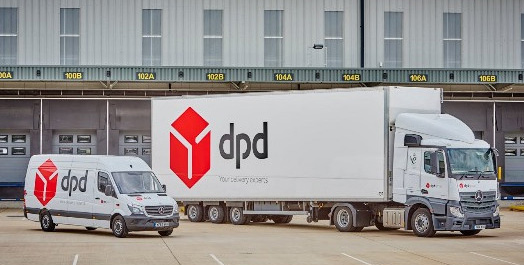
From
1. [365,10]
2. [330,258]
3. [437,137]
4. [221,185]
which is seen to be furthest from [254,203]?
[365,10]

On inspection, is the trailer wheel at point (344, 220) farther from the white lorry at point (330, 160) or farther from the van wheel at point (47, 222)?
the van wheel at point (47, 222)

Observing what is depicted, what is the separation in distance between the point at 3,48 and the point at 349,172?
77.5 ft

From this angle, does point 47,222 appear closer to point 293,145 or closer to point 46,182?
point 46,182

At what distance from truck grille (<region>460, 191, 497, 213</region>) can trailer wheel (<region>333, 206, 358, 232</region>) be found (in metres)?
3.82

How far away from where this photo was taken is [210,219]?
4194 cm

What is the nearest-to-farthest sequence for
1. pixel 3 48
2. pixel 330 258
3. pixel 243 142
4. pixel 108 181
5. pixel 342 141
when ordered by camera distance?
pixel 330 258, pixel 108 181, pixel 342 141, pixel 243 142, pixel 3 48

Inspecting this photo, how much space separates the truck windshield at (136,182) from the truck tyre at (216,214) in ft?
19.7

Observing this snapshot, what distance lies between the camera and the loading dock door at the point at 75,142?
55344 mm

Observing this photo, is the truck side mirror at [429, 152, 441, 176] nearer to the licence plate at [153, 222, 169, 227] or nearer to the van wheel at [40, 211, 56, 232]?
the licence plate at [153, 222, 169, 227]

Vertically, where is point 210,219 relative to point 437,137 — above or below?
below

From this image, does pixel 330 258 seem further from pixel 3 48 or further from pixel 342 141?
pixel 3 48

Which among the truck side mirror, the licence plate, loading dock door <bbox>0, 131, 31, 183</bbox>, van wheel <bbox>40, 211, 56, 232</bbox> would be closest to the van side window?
the licence plate

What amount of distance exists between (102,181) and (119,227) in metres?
1.73

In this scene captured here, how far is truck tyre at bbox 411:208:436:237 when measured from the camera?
3462 centimetres
